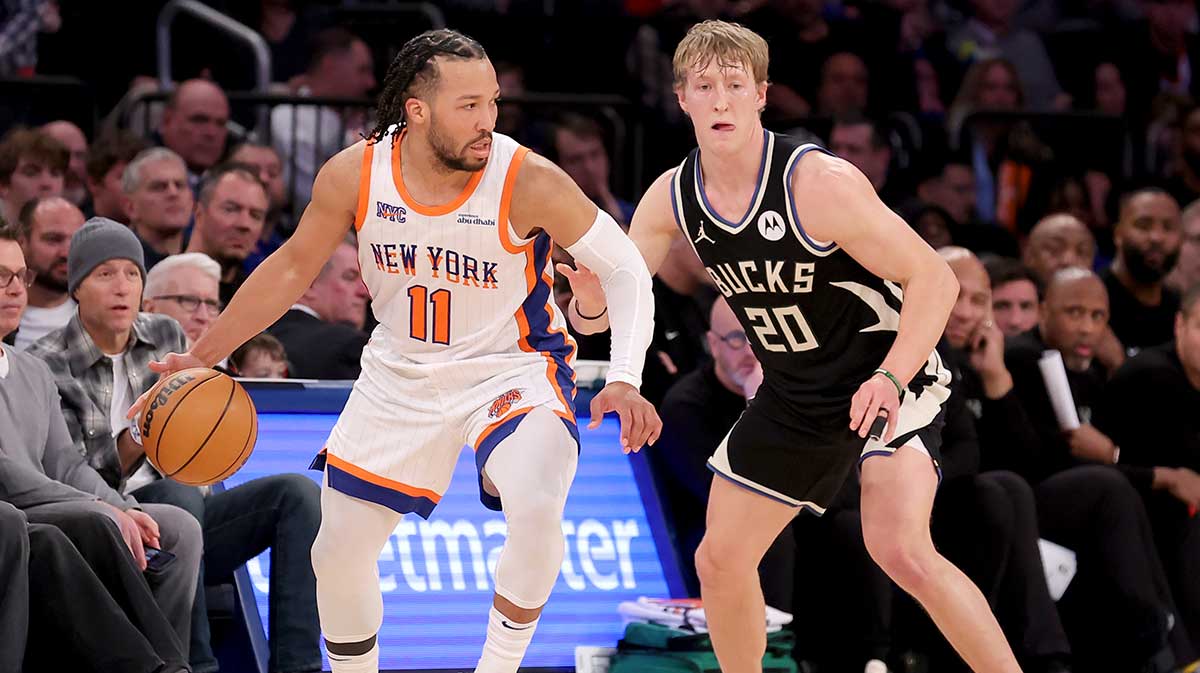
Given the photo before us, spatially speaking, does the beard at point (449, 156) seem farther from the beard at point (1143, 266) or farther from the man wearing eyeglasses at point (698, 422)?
the beard at point (1143, 266)

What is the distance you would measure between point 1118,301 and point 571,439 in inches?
209

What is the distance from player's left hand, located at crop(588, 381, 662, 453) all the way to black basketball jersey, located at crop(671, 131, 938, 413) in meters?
0.83

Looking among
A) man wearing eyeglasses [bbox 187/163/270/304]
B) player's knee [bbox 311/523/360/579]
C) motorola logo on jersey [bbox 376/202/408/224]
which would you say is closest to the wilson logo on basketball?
player's knee [bbox 311/523/360/579]

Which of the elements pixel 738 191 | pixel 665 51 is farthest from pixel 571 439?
pixel 665 51

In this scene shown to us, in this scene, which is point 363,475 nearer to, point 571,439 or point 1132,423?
point 571,439

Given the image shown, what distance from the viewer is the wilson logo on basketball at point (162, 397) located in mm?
4703

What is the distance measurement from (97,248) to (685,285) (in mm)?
2760

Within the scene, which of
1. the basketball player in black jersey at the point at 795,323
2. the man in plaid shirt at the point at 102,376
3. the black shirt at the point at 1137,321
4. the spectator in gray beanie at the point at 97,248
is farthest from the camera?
the black shirt at the point at 1137,321

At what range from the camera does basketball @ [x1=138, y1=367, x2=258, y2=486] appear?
4688 mm

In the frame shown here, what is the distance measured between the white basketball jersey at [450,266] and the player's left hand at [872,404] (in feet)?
2.94

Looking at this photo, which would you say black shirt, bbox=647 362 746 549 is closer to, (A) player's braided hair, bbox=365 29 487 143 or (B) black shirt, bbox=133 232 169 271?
(B) black shirt, bbox=133 232 169 271

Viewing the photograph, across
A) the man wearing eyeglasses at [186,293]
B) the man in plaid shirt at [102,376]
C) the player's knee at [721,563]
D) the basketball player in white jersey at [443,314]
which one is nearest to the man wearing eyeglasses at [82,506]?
the man in plaid shirt at [102,376]

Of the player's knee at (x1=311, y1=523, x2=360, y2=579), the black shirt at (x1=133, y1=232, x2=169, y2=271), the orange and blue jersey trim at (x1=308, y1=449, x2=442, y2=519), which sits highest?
the black shirt at (x1=133, y1=232, x2=169, y2=271)

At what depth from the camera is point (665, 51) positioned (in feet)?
34.3
